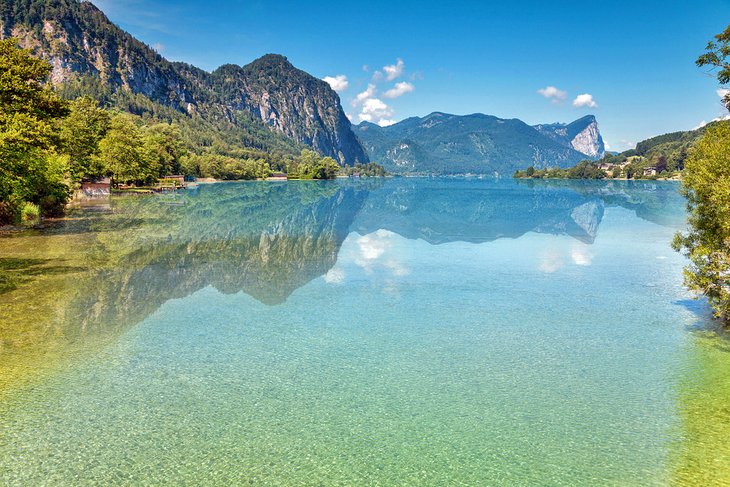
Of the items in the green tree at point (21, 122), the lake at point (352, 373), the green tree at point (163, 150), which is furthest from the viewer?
the green tree at point (163, 150)

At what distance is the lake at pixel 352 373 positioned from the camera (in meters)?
9.98

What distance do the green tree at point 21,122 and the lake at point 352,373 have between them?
5686mm

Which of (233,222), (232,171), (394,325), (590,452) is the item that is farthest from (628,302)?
(232,171)

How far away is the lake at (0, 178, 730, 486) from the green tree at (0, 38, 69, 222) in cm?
569

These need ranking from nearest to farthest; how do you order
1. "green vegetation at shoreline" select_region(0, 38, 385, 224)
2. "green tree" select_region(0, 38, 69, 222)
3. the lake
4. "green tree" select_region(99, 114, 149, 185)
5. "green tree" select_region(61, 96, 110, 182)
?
1. the lake
2. "green tree" select_region(0, 38, 69, 222)
3. "green vegetation at shoreline" select_region(0, 38, 385, 224)
4. "green tree" select_region(61, 96, 110, 182)
5. "green tree" select_region(99, 114, 149, 185)

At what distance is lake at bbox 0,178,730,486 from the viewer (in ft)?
32.7

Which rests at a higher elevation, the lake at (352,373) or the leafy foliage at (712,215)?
the leafy foliage at (712,215)

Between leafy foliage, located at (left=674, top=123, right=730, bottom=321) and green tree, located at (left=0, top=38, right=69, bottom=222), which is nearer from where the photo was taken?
leafy foliage, located at (left=674, top=123, right=730, bottom=321)

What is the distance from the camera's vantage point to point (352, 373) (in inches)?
564

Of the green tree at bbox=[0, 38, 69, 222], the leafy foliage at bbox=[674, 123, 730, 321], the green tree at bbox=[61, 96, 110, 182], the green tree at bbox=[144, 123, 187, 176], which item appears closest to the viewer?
the leafy foliage at bbox=[674, 123, 730, 321]

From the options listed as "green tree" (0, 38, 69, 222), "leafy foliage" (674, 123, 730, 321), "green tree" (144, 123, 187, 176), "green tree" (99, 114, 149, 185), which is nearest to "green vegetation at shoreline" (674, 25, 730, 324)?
"leafy foliage" (674, 123, 730, 321)

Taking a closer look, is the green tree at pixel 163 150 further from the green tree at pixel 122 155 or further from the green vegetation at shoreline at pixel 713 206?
the green vegetation at shoreline at pixel 713 206

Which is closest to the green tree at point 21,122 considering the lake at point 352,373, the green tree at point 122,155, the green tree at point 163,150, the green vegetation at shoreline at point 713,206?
the lake at point 352,373

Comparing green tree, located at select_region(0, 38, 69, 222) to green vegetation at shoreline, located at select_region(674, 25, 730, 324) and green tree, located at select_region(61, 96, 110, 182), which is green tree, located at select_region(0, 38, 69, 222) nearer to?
green vegetation at shoreline, located at select_region(674, 25, 730, 324)
